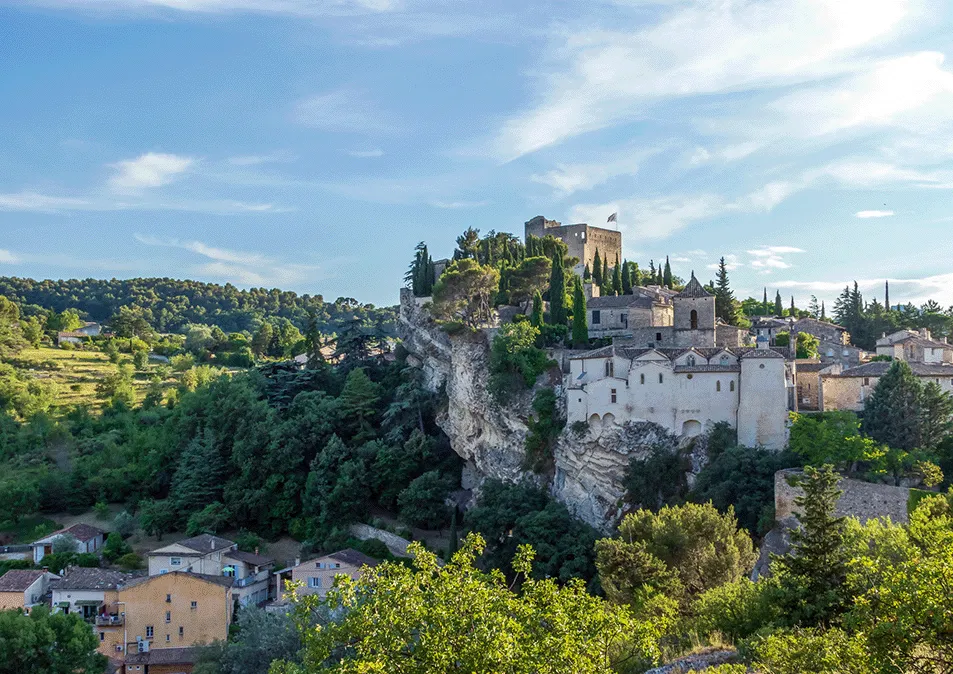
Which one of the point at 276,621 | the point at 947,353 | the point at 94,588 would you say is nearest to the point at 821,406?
the point at 947,353

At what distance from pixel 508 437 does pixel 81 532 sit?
26.7m

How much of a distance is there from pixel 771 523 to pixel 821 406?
9.00 metres

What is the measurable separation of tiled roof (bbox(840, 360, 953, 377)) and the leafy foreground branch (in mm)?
26943

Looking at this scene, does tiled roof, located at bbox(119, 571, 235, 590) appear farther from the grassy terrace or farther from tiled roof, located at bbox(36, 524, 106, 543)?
the grassy terrace

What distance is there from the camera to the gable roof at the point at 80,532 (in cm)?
4884

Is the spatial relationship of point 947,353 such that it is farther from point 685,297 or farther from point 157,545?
point 157,545

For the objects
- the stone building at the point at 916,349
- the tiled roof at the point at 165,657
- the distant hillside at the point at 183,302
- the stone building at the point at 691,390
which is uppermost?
the distant hillside at the point at 183,302

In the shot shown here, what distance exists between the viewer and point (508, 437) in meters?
45.2

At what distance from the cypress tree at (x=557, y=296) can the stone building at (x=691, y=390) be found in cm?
868

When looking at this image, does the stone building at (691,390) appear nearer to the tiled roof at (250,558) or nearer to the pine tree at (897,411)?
the pine tree at (897,411)

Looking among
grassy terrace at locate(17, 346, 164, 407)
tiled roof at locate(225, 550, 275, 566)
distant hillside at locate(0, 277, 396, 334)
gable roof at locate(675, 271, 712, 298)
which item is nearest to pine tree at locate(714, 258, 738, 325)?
gable roof at locate(675, 271, 712, 298)

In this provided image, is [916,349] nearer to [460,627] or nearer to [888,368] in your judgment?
[888,368]

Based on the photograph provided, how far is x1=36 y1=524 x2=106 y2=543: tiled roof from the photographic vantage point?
49031mm

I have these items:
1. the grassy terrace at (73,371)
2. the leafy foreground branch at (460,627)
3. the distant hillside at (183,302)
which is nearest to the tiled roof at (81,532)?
the grassy terrace at (73,371)
